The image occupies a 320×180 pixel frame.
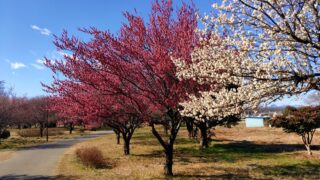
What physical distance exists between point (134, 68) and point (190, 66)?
9.20 feet

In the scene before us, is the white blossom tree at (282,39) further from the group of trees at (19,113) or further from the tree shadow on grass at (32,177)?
the group of trees at (19,113)

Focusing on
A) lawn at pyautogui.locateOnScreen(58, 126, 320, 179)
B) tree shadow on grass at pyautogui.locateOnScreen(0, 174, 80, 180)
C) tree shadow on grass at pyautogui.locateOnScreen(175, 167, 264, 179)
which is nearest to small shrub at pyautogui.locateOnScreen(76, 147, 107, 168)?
lawn at pyautogui.locateOnScreen(58, 126, 320, 179)

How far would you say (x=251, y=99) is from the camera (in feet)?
26.5

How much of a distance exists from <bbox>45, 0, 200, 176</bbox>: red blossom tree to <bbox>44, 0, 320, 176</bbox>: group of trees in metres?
0.03

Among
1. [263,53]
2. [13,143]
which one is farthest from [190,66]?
[13,143]

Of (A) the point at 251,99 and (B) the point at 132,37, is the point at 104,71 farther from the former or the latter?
(A) the point at 251,99

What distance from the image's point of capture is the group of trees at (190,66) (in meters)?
7.37

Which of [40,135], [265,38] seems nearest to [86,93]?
[265,38]

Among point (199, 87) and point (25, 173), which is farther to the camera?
point (25, 173)

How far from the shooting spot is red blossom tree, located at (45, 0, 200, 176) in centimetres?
1156

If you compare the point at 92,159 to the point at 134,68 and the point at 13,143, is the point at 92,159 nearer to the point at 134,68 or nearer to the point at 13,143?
the point at 134,68

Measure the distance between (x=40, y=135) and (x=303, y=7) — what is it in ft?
155

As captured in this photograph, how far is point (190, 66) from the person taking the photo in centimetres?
957

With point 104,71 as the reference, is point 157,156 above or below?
below
